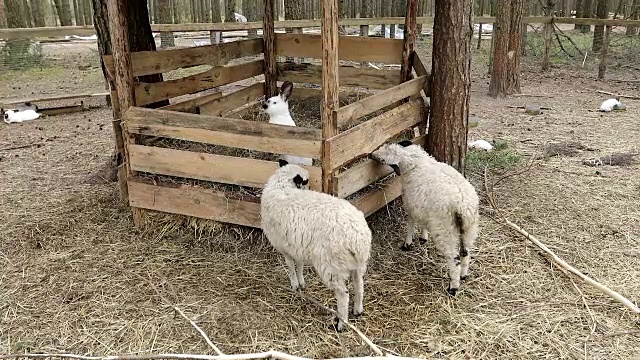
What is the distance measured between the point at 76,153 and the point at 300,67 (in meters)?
3.12

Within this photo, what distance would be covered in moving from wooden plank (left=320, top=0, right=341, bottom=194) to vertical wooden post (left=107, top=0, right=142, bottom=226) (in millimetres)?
1734

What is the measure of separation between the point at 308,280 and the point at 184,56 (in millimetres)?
2628

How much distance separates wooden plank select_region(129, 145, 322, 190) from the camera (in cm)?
437

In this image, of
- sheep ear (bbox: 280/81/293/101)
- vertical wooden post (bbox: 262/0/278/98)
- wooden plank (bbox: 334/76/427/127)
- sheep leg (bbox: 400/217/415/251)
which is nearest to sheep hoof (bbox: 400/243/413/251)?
sheep leg (bbox: 400/217/415/251)

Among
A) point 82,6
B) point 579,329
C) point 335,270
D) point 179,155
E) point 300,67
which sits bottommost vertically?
point 579,329

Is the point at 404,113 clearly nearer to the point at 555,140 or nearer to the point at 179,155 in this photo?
the point at 179,155

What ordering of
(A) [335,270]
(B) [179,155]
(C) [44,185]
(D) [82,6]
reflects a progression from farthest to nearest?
1. (D) [82,6]
2. (C) [44,185]
3. (B) [179,155]
4. (A) [335,270]

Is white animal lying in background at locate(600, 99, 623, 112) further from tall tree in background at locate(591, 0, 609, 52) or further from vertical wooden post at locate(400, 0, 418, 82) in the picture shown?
tall tree in background at locate(591, 0, 609, 52)

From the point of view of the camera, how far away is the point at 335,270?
136 inches

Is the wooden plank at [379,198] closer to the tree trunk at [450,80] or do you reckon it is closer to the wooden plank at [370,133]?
the wooden plank at [370,133]

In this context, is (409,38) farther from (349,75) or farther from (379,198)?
(379,198)

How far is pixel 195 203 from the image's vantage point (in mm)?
4688

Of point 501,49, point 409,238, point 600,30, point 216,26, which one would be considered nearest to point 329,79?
point 409,238

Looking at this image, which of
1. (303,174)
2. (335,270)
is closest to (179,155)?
(303,174)
